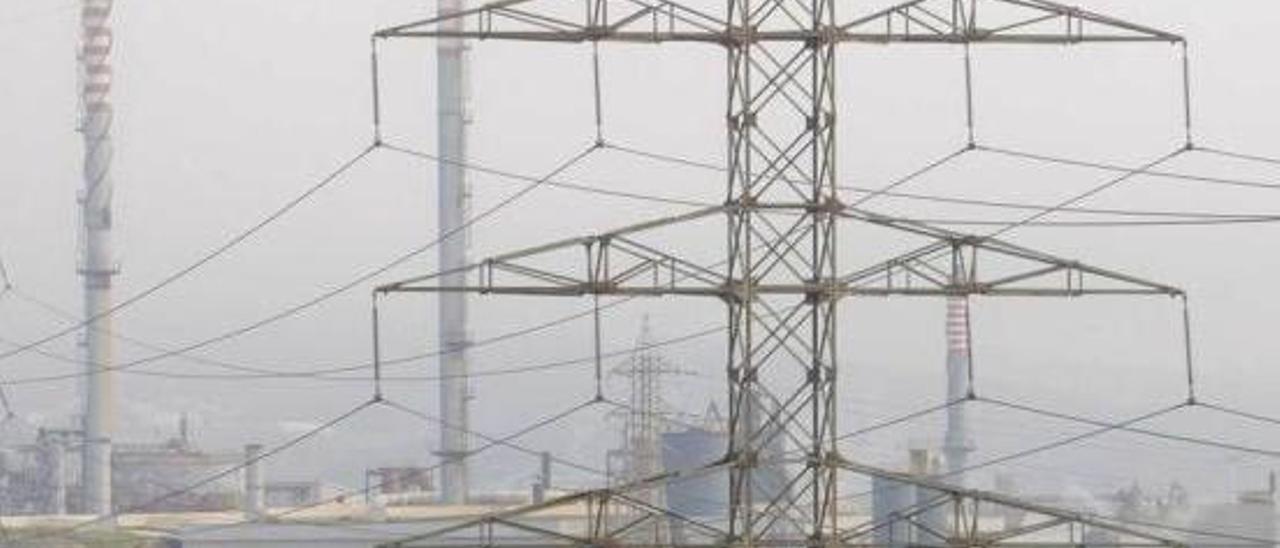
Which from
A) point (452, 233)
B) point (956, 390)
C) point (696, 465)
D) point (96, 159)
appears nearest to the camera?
point (696, 465)

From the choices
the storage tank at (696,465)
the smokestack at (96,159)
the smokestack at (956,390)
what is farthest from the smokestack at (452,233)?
the smokestack at (956,390)

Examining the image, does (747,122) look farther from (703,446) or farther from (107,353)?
(107,353)

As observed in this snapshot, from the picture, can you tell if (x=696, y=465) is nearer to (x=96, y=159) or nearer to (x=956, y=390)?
(x=96, y=159)

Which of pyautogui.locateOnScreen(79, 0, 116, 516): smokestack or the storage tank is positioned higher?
pyautogui.locateOnScreen(79, 0, 116, 516): smokestack

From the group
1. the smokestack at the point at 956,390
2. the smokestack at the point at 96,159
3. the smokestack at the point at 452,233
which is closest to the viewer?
the smokestack at the point at 452,233

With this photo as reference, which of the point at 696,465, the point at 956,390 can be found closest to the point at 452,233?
the point at 696,465

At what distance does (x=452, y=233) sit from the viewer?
102 m

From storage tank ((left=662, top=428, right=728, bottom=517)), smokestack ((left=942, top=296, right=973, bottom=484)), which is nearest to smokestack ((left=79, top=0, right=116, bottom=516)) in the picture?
storage tank ((left=662, top=428, right=728, bottom=517))

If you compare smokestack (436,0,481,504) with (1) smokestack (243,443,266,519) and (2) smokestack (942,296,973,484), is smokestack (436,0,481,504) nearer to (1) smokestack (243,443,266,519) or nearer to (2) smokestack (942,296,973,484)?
(1) smokestack (243,443,266,519)

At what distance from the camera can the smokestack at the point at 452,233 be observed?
99938mm

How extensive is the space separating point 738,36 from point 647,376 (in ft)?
240

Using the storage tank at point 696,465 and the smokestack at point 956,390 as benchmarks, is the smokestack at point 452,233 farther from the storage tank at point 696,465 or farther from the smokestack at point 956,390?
the smokestack at point 956,390

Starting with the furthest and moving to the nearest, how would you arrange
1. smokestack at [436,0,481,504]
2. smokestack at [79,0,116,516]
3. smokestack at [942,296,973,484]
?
smokestack at [942,296,973,484] < smokestack at [79,0,116,516] < smokestack at [436,0,481,504]

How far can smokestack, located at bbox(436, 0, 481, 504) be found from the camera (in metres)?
99.9
